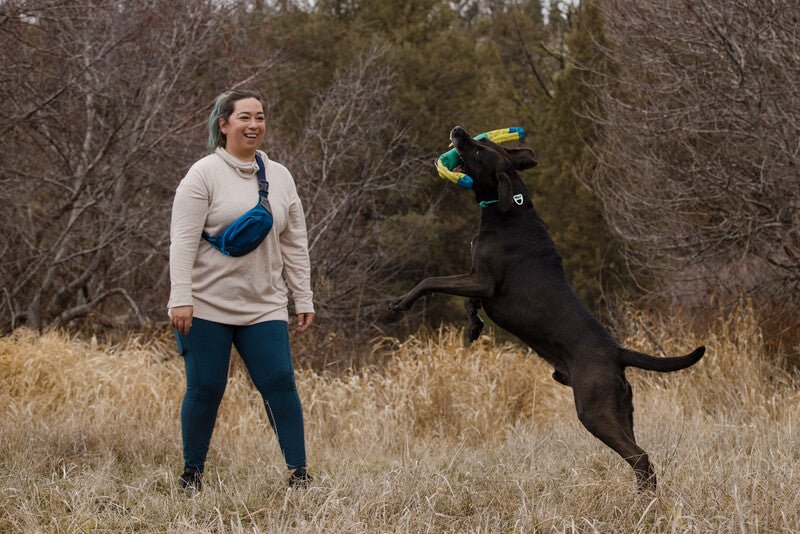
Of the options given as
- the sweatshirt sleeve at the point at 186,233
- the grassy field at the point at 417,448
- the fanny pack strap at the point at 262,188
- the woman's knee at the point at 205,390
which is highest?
the fanny pack strap at the point at 262,188

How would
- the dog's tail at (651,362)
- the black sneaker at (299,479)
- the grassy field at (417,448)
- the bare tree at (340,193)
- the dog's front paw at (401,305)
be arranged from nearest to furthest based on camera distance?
the grassy field at (417,448)
the dog's tail at (651,362)
the dog's front paw at (401,305)
the black sneaker at (299,479)
the bare tree at (340,193)

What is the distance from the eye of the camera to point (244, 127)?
175 inches

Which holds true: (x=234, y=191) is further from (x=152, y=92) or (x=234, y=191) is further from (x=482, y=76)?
(x=482, y=76)

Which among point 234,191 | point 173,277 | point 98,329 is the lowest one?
point 98,329

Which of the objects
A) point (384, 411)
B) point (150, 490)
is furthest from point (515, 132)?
point (384, 411)

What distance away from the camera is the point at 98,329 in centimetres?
1166

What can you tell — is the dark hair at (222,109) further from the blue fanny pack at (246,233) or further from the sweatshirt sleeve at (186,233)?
the blue fanny pack at (246,233)

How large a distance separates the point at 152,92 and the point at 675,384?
21.3 ft

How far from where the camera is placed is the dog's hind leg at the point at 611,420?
390 centimetres

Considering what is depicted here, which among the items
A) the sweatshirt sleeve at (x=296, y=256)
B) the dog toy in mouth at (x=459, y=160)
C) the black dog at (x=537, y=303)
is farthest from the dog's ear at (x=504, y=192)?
the sweatshirt sleeve at (x=296, y=256)

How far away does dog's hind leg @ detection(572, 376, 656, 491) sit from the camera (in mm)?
3900

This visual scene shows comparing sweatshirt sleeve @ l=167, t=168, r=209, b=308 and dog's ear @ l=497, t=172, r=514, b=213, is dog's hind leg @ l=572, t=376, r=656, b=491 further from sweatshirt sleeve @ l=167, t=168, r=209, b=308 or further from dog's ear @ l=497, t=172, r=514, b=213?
sweatshirt sleeve @ l=167, t=168, r=209, b=308

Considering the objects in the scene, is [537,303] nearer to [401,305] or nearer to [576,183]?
[401,305]

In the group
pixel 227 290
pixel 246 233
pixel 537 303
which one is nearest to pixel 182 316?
pixel 227 290
